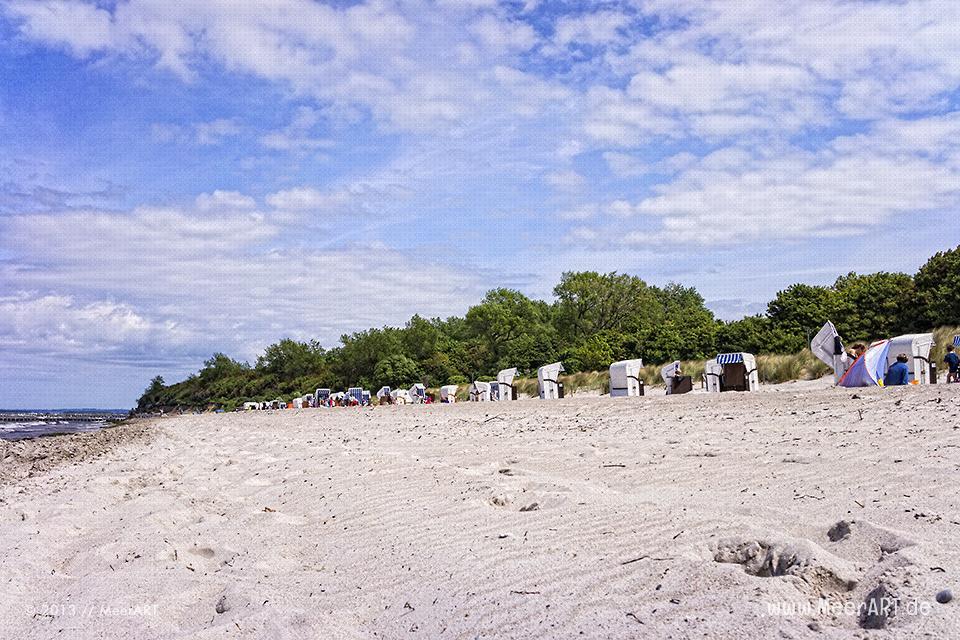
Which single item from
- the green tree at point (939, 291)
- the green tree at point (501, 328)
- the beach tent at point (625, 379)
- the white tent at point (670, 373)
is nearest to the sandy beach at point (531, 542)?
the white tent at point (670, 373)

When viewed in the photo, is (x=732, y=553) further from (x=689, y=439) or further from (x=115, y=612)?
(x=689, y=439)

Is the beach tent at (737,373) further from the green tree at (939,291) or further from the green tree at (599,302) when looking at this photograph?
the green tree at (599,302)

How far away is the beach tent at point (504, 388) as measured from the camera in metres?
30.4

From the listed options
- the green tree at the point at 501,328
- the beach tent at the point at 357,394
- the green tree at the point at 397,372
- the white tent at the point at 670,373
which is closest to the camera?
the white tent at the point at 670,373

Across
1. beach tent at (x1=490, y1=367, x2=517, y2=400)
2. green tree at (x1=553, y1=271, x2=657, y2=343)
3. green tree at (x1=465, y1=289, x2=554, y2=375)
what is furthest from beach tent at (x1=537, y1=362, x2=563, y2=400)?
green tree at (x1=553, y1=271, x2=657, y2=343)

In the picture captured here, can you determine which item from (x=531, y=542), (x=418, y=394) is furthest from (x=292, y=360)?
(x=531, y=542)

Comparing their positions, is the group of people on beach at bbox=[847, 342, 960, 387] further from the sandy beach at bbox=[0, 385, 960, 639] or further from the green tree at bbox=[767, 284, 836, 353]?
the green tree at bbox=[767, 284, 836, 353]

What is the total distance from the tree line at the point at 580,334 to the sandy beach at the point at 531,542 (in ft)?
63.3

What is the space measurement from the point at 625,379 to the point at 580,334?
29527mm

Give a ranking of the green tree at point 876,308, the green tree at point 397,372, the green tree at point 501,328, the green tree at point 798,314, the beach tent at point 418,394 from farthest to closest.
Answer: the green tree at point 397,372, the green tree at point 501,328, the beach tent at point 418,394, the green tree at point 798,314, the green tree at point 876,308

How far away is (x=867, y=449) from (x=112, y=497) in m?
7.27

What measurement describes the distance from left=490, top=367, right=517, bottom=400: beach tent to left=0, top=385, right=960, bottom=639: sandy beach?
21547mm

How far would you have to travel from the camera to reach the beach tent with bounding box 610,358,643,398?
22.8 m

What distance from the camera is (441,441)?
10.6m
